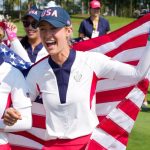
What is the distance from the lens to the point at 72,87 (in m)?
3.62

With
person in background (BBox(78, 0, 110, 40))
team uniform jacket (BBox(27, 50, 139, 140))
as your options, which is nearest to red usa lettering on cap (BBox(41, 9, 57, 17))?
team uniform jacket (BBox(27, 50, 139, 140))

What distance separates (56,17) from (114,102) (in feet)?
3.88

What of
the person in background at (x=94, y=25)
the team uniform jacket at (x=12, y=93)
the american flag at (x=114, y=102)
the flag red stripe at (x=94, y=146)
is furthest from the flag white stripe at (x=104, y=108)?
the person in background at (x=94, y=25)

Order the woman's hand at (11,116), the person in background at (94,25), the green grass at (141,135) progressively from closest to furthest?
the woman's hand at (11,116) → the green grass at (141,135) → the person in background at (94,25)

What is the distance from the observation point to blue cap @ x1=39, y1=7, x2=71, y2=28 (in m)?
3.53

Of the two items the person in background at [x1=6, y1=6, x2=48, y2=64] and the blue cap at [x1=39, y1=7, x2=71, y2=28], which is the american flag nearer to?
the person in background at [x1=6, y1=6, x2=48, y2=64]

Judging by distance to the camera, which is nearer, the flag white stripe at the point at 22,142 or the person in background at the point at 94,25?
the flag white stripe at the point at 22,142

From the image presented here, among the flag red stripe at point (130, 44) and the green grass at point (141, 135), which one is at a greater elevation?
the flag red stripe at point (130, 44)

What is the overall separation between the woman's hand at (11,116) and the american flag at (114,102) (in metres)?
0.66

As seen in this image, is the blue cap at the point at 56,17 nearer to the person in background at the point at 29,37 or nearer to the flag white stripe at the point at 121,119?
the flag white stripe at the point at 121,119

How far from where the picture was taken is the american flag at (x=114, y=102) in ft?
12.7

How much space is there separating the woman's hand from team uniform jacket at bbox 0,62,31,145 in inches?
3.6

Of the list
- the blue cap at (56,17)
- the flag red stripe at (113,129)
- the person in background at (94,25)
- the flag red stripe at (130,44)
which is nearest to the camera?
the blue cap at (56,17)

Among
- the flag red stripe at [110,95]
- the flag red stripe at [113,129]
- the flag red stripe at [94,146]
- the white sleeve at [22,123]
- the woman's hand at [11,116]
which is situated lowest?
the flag red stripe at [94,146]
